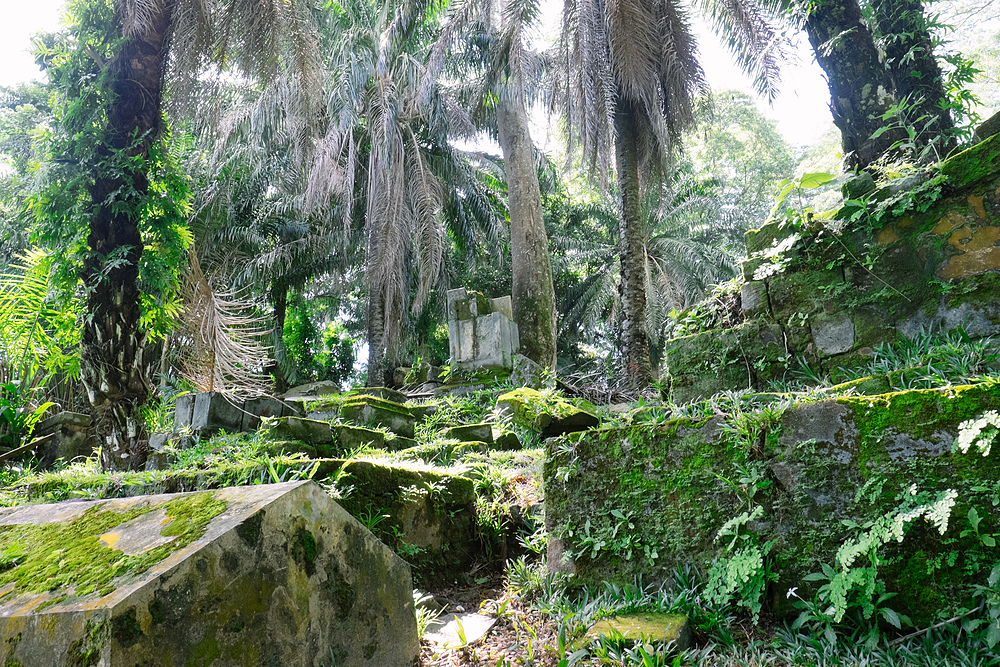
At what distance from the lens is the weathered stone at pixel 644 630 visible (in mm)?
2527

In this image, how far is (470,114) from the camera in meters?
13.5

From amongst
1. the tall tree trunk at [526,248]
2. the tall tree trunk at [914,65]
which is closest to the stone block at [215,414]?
the tall tree trunk at [526,248]

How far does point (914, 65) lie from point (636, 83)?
11.9ft

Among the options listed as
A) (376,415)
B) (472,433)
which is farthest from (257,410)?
(472,433)

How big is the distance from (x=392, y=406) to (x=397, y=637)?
4571 mm

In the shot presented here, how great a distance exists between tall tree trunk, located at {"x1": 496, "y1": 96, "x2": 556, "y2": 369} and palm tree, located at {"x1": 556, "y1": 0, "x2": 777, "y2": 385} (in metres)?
1.92

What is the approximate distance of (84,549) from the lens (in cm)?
202

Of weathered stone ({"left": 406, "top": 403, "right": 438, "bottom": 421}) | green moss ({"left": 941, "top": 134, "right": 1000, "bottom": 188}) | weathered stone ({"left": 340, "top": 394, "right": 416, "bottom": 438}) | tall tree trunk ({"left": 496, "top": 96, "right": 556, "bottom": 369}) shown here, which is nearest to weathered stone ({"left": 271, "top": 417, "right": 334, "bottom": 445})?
weathered stone ({"left": 340, "top": 394, "right": 416, "bottom": 438})

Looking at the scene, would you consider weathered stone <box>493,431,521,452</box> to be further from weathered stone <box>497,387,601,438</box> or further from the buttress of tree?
the buttress of tree

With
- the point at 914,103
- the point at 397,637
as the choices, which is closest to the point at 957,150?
the point at 914,103

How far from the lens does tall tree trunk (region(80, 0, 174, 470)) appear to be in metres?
4.72

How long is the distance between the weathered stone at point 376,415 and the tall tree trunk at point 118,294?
2252 mm

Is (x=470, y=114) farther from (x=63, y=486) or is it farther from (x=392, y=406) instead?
(x=63, y=486)

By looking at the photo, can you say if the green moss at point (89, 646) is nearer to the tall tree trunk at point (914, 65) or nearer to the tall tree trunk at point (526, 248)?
the tall tree trunk at point (914, 65)
